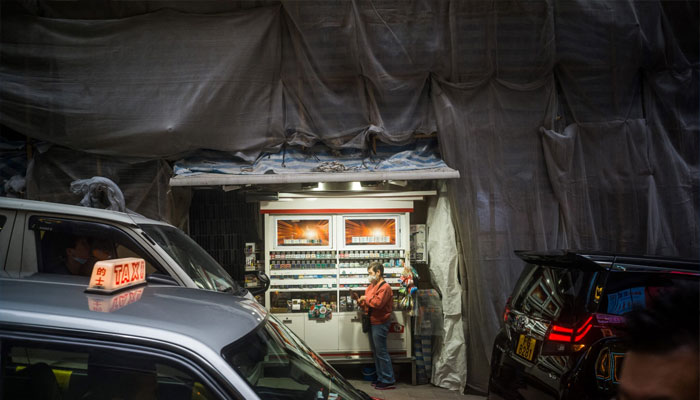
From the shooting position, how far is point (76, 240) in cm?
360

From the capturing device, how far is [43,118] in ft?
19.2

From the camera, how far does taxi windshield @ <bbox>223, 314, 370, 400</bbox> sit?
1794 mm

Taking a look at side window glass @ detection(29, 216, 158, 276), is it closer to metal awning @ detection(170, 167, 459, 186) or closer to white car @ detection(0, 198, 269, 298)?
white car @ detection(0, 198, 269, 298)

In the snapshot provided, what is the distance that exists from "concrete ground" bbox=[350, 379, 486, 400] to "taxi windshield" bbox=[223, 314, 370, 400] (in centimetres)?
404

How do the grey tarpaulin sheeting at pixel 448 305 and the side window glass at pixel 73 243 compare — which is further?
the grey tarpaulin sheeting at pixel 448 305

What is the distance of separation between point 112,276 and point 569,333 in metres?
3.26

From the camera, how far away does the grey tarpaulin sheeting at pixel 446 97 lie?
5.92 m

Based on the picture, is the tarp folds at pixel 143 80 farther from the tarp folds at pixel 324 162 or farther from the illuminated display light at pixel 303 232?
the illuminated display light at pixel 303 232

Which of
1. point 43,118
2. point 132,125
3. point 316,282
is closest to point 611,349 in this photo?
point 316,282

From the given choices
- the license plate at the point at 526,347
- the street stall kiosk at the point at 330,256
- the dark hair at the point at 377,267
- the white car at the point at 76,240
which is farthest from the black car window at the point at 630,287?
the street stall kiosk at the point at 330,256

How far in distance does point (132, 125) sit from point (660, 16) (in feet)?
25.9

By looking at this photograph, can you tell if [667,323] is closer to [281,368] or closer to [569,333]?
[281,368]

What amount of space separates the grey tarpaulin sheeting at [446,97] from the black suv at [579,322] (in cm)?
225

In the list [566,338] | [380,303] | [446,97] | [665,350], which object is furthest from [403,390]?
[665,350]
